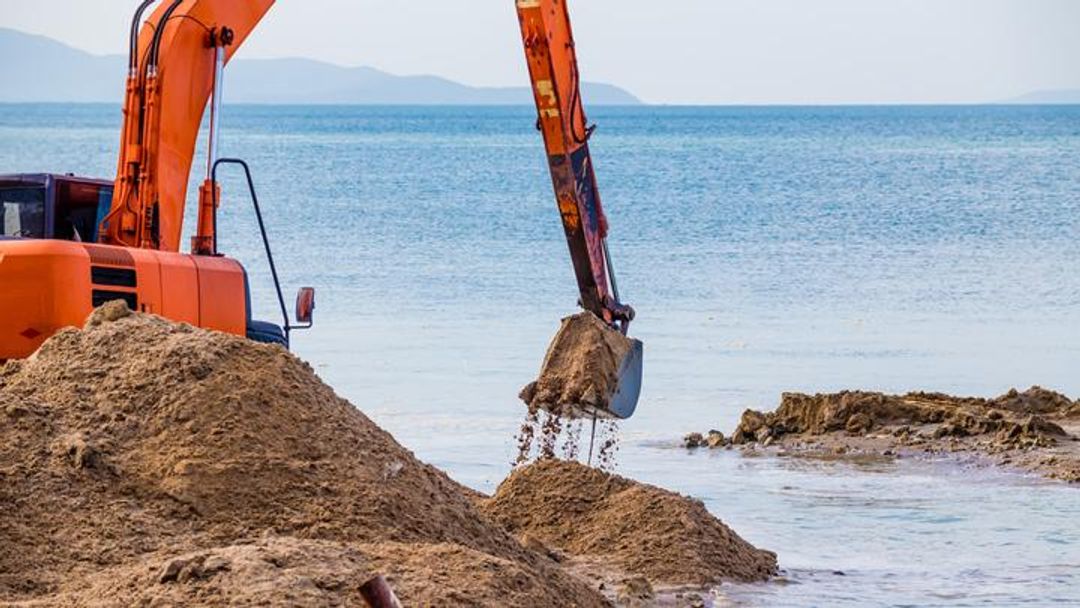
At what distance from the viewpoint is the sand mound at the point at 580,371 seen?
1138 cm

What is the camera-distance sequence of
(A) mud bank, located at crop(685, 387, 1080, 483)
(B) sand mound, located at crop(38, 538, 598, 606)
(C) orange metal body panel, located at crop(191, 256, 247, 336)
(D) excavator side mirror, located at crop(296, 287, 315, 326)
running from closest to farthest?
(B) sand mound, located at crop(38, 538, 598, 606), (D) excavator side mirror, located at crop(296, 287, 315, 326), (C) orange metal body panel, located at crop(191, 256, 247, 336), (A) mud bank, located at crop(685, 387, 1080, 483)

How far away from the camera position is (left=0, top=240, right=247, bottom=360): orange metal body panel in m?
10.1

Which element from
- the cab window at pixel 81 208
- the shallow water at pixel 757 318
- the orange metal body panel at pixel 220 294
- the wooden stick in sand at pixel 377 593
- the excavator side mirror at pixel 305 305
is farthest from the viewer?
the cab window at pixel 81 208

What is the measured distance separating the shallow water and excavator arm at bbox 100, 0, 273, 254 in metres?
2.79

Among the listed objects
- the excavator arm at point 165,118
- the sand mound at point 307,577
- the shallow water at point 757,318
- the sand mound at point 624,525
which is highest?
the excavator arm at point 165,118

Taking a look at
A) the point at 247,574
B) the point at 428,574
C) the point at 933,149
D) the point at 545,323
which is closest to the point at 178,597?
the point at 247,574

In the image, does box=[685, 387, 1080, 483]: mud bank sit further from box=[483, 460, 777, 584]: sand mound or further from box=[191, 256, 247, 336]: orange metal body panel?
box=[191, 256, 247, 336]: orange metal body panel

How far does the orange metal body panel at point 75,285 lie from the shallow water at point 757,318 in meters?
2.75

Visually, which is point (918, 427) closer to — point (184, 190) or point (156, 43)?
point (184, 190)

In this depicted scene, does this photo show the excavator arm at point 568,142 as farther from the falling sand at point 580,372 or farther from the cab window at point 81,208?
the cab window at point 81,208

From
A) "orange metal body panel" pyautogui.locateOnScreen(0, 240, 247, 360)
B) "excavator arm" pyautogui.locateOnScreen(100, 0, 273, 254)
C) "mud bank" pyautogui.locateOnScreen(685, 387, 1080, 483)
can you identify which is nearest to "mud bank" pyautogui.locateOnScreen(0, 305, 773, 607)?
"orange metal body panel" pyautogui.locateOnScreen(0, 240, 247, 360)

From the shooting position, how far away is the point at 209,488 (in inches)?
328

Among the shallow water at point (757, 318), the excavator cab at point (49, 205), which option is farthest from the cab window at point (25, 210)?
the shallow water at point (757, 318)

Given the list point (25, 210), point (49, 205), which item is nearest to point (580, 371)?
point (49, 205)
